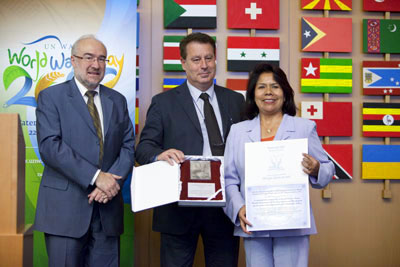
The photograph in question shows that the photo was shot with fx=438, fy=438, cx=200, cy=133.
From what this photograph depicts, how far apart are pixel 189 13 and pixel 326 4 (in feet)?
4.36

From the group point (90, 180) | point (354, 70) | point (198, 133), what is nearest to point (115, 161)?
point (90, 180)

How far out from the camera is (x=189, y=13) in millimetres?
4082

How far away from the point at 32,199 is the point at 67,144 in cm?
148

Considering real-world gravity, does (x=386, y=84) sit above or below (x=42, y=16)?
below

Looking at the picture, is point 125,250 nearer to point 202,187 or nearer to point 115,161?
point 115,161

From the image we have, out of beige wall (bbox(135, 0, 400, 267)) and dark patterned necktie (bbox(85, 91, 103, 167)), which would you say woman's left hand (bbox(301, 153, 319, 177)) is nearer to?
dark patterned necktie (bbox(85, 91, 103, 167))

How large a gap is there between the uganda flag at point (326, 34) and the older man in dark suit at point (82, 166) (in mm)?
2338

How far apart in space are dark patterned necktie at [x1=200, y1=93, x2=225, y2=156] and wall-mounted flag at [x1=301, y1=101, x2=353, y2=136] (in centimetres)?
170

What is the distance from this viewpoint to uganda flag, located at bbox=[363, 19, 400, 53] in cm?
427

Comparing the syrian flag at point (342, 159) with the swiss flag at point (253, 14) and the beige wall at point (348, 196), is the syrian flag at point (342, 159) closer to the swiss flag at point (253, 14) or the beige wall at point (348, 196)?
the beige wall at point (348, 196)

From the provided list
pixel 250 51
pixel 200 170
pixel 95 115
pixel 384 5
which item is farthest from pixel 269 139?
pixel 384 5

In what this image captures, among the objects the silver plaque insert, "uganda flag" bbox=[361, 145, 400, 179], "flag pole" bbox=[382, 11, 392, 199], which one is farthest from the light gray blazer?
"flag pole" bbox=[382, 11, 392, 199]

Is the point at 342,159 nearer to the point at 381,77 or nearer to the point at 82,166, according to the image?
the point at 381,77

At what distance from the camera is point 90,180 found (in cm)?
233
